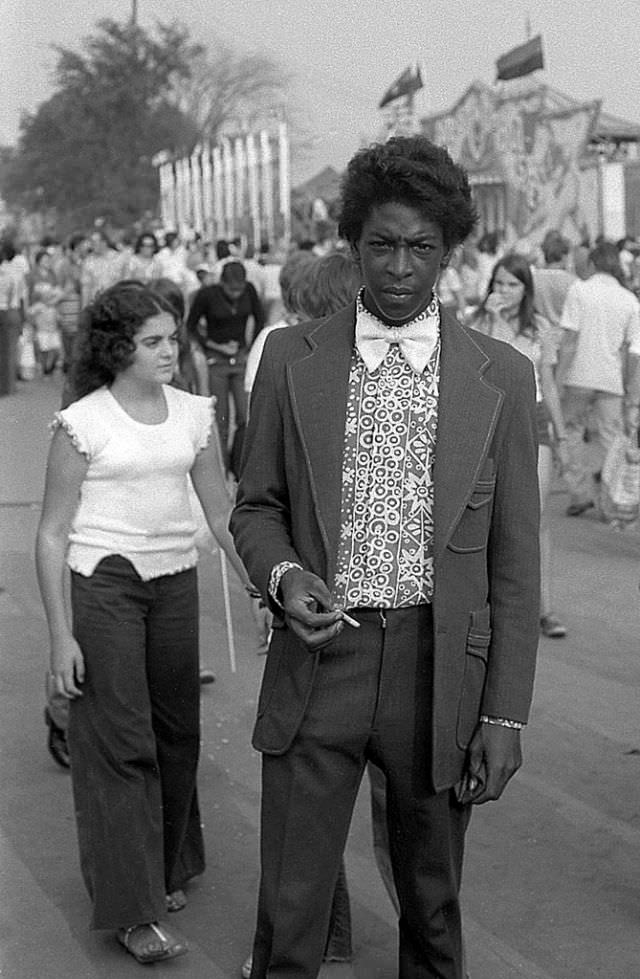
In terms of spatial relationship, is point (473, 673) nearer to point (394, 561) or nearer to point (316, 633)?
point (394, 561)

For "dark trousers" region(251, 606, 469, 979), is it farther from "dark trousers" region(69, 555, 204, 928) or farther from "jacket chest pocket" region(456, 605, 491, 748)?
"dark trousers" region(69, 555, 204, 928)

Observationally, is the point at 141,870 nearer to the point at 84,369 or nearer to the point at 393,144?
the point at 84,369

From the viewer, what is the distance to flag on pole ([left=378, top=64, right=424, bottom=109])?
101 feet

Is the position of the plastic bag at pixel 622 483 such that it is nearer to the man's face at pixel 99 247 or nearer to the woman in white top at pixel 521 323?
the woman in white top at pixel 521 323

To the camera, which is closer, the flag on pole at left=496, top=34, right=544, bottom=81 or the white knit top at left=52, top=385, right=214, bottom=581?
the white knit top at left=52, top=385, right=214, bottom=581

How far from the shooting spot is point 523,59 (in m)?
30.2

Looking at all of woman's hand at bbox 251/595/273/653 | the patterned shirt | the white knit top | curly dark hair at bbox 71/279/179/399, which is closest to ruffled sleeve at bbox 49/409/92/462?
the white knit top

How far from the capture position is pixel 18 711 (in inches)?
254

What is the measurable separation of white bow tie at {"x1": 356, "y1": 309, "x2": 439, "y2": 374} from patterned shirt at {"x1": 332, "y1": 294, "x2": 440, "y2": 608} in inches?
2.5

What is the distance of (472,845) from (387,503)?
2.33 m

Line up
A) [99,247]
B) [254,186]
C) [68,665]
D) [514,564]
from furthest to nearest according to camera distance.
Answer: [254,186] < [99,247] < [68,665] < [514,564]

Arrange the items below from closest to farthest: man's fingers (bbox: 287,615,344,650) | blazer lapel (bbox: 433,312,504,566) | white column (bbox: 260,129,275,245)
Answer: man's fingers (bbox: 287,615,344,650), blazer lapel (bbox: 433,312,504,566), white column (bbox: 260,129,275,245)

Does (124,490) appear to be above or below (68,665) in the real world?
above

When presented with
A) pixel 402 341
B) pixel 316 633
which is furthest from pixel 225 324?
pixel 316 633
